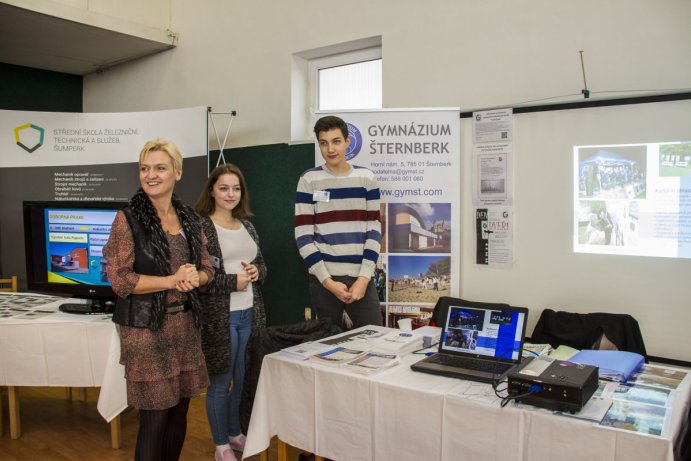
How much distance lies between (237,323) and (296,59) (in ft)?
8.17

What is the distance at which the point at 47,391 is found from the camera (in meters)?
3.89

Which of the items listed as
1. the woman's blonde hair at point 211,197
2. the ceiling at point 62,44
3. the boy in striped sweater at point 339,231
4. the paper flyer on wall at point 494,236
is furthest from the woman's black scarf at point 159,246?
the ceiling at point 62,44

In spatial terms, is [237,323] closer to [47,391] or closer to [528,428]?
[528,428]

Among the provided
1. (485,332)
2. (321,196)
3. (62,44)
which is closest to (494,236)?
(321,196)

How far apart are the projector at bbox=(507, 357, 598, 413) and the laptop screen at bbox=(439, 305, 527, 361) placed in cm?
20

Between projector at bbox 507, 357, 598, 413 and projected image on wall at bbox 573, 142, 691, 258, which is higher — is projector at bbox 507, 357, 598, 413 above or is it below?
below

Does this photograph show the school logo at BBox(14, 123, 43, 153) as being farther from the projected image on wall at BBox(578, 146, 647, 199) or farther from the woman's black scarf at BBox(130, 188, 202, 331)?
the projected image on wall at BBox(578, 146, 647, 199)

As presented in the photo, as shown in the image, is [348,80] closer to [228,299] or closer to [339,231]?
[339,231]

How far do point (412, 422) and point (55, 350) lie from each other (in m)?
2.04

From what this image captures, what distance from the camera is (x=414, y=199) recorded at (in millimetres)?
3463

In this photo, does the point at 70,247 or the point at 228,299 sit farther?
the point at 70,247

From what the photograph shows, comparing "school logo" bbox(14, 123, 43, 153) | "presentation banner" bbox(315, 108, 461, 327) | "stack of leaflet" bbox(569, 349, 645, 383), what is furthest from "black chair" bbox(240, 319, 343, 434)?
"school logo" bbox(14, 123, 43, 153)

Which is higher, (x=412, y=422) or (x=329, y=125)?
(x=329, y=125)

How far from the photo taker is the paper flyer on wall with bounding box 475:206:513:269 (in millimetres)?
3342
